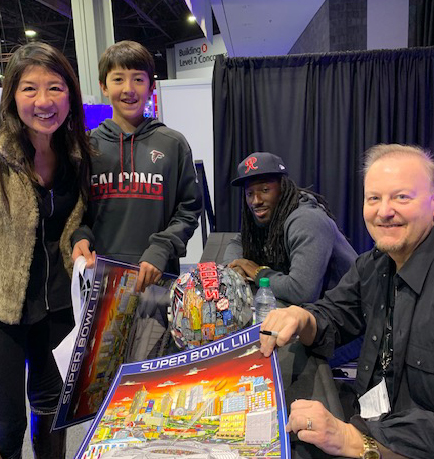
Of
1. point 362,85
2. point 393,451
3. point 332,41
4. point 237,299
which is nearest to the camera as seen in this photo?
point 393,451

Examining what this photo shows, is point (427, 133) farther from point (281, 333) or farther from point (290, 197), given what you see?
point (281, 333)

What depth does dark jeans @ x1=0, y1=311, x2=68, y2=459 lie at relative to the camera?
1.24m

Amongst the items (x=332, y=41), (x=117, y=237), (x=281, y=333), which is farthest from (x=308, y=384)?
(x=332, y=41)

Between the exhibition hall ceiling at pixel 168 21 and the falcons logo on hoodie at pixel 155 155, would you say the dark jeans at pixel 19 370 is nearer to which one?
the falcons logo on hoodie at pixel 155 155

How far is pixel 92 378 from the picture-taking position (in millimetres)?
909

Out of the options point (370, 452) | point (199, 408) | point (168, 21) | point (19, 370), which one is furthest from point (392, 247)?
point (168, 21)

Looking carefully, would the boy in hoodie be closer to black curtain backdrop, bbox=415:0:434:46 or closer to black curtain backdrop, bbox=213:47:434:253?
black curtain backdrop, bbox=213:47:434:253

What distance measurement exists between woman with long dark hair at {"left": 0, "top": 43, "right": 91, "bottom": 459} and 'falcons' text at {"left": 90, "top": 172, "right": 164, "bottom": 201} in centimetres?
8

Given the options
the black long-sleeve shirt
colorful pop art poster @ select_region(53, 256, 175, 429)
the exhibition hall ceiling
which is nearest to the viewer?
the black long-sleeve shirt

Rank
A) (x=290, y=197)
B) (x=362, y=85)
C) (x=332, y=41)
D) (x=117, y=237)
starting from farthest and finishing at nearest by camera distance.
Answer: (x=332, y=41) < (x=362, y=85) < (x=290, y=197) < (x=117, y=237)

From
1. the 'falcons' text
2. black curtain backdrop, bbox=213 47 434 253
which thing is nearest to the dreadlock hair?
the 'falcons' text

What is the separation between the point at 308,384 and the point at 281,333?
6.2 inches

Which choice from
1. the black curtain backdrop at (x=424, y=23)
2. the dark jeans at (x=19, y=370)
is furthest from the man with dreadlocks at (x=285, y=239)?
the black curtain backdrop at (x=424, y=23)

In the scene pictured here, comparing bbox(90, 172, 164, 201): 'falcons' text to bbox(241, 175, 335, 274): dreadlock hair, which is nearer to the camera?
bbox(90, 172, 164, 201): 'falcons' text
